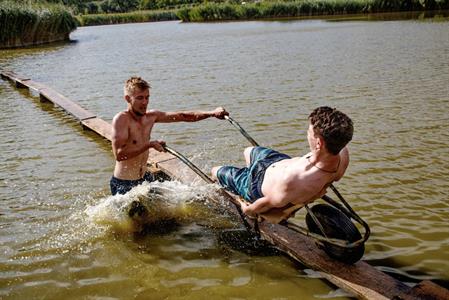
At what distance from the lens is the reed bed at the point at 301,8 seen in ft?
130

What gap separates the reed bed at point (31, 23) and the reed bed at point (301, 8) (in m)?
21.7

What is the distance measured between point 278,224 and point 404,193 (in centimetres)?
196

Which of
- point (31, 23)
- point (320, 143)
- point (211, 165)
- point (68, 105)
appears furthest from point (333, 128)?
point (31, 23)

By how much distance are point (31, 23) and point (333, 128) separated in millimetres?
28095

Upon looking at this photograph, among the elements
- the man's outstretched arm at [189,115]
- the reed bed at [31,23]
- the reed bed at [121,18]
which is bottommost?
the man's outstretched arm at [189,115]

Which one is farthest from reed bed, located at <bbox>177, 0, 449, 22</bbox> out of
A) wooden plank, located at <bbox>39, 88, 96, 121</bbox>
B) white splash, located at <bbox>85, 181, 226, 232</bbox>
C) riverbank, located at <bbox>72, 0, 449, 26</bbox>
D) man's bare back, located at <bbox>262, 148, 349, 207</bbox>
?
man's bare back, located at <bbox>262, 148, 349, 207</bbox>

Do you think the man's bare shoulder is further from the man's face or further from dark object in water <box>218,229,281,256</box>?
dark object in water <box>218,229,281,256</box>

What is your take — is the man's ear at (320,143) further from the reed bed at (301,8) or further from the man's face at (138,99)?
the reed bed at (301,8)

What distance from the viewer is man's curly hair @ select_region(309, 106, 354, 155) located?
10.6 feet

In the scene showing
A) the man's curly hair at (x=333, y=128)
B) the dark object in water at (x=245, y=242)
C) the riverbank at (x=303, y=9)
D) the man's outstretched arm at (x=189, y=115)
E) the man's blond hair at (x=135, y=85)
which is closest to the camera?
the man's curly hair at (x=333, y=128)

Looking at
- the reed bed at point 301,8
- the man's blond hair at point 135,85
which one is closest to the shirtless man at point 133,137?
the man's blond hair at point 135,85

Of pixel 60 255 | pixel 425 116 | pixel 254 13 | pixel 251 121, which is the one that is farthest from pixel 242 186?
pixel 254 13

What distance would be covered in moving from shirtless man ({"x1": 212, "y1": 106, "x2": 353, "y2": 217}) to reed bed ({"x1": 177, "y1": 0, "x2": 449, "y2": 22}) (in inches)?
1558

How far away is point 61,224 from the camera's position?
5.09 meters
